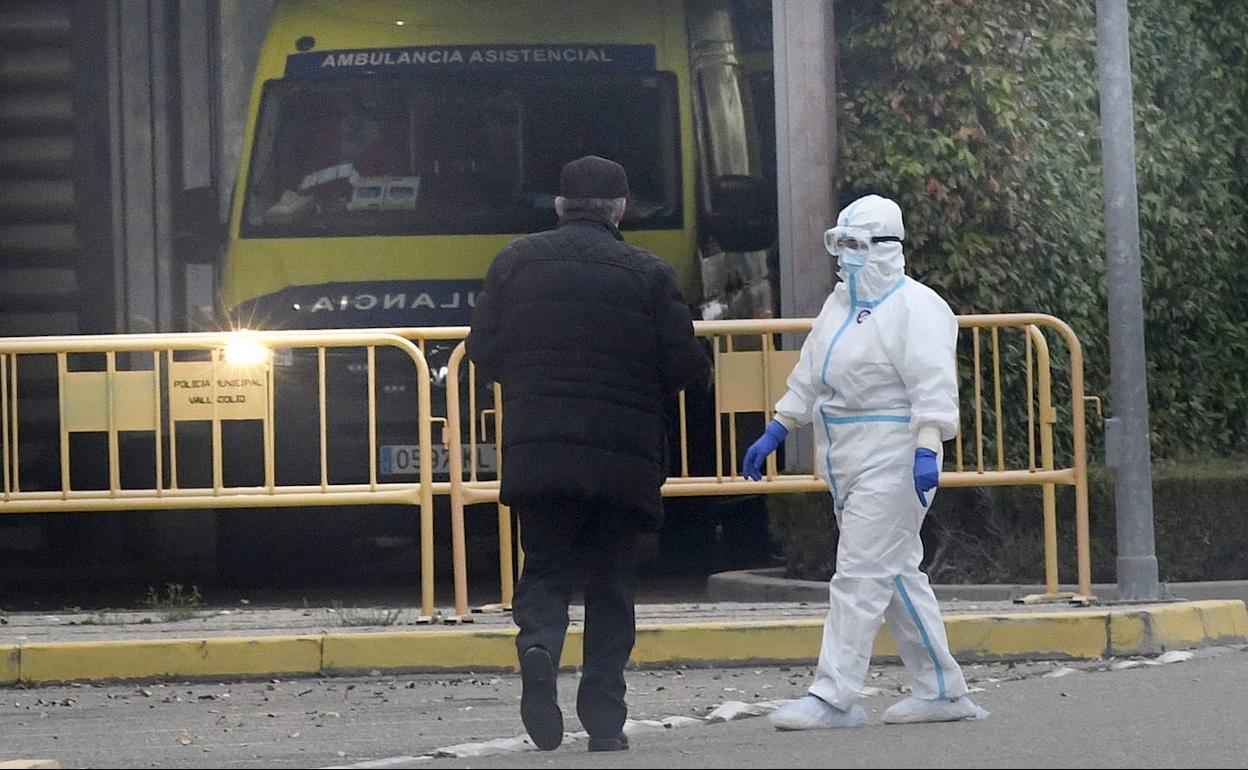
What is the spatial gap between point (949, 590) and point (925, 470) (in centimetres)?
376

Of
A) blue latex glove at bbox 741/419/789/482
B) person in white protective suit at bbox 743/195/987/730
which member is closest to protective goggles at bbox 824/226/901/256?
person in white protective suit at bbox 743/195/987/730

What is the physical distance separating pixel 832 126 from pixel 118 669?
4617 millimetres

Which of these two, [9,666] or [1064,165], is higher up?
[1064,165]

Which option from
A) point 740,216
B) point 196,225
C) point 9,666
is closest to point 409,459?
point 9,666

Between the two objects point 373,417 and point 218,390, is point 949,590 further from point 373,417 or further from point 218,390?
point 218,390

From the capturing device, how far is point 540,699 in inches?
259

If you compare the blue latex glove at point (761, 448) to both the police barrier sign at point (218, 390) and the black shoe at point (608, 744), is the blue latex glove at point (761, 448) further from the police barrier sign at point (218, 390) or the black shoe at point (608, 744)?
the police barrier sign at point (218, 390)

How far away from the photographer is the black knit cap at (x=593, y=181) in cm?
693

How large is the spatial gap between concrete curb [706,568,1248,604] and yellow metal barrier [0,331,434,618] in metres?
2.02

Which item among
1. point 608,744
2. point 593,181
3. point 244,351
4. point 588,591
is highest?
point 593,181

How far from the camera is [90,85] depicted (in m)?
14.6

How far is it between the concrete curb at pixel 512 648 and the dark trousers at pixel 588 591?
2057 millimetres

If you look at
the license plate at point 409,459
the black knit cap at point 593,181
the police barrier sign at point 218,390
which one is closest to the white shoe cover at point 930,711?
the black knit cap at point 593,181

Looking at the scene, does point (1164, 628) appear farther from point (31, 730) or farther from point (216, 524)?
point (216, 524)
